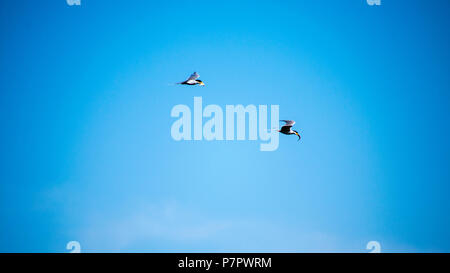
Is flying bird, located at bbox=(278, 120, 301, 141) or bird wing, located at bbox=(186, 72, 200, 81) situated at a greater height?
bird wing, located at bbox=(186, 72, 200, 81)

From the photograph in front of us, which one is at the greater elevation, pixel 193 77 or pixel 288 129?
pixel 193 77

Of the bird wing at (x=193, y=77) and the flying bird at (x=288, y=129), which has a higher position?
the bird wing at (x=193, y=77)
